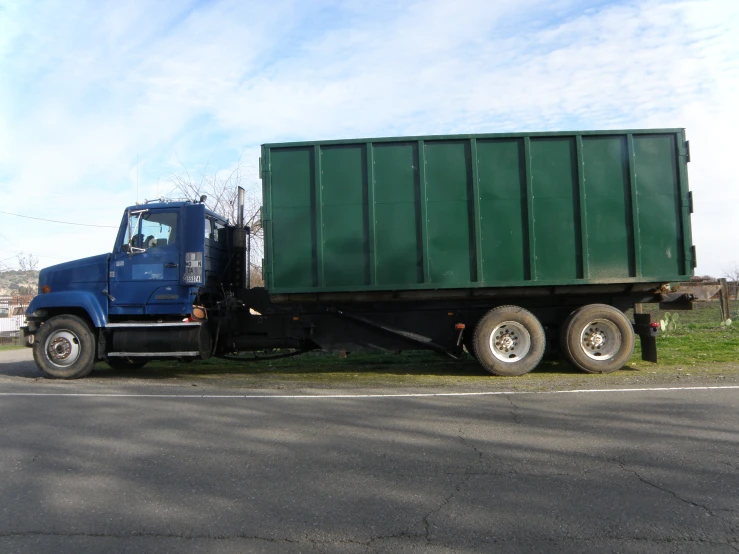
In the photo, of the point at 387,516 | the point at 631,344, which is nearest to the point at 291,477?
the point at 387,516

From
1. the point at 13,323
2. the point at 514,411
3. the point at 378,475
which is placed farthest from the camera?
the point at 13,323

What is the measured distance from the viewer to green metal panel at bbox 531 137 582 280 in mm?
9570

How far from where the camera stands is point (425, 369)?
1091 cm

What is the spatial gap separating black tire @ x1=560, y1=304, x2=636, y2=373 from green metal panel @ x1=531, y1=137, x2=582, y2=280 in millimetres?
672

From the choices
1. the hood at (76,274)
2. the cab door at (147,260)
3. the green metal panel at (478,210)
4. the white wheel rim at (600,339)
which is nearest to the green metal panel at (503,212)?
the green metal panel at (478,210)

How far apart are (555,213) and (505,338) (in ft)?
6.88

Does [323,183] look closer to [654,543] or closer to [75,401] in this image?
[75,401]

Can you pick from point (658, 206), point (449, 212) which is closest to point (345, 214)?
point (449, 212)

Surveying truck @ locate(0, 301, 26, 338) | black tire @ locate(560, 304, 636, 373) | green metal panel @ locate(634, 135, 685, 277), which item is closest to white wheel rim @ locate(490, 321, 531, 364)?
black tire @ locate(560, 304, 636, 373)

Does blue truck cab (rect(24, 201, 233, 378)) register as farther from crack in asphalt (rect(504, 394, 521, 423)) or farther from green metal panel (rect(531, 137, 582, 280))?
green metal panel (rect(531, 137, 582, 280))

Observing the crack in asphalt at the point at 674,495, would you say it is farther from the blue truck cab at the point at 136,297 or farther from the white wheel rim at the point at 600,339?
the blue truck cab at the point at 136,297

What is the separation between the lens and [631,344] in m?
9.53

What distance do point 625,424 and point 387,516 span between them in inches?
126

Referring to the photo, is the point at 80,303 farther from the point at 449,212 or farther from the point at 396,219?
the point at 449,212
